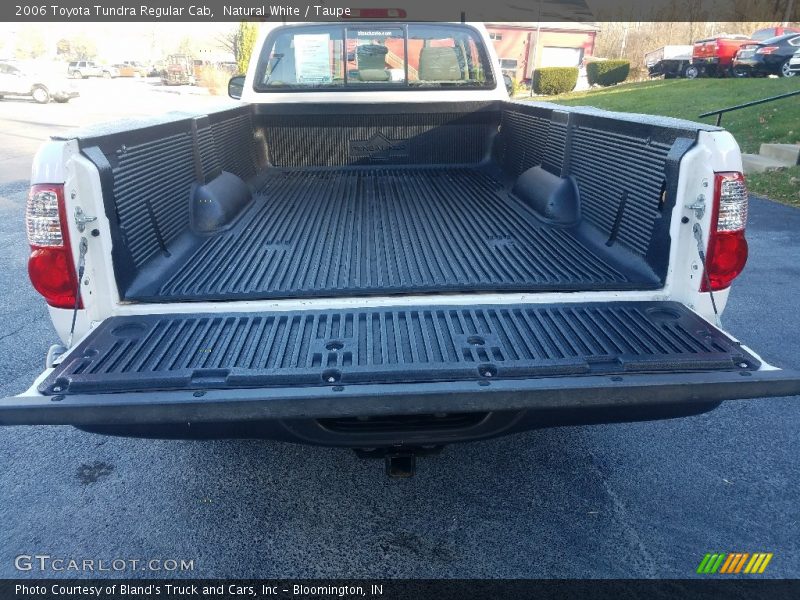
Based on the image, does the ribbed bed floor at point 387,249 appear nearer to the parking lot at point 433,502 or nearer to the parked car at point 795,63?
the parking lot at point 433,502

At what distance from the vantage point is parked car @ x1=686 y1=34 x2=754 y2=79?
2347cm

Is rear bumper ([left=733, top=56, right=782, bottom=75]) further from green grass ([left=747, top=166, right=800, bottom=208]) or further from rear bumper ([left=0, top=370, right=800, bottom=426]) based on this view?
rear bumper ([left=0, top=370, right=800, bottom=426])

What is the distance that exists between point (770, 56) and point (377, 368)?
74.1ft

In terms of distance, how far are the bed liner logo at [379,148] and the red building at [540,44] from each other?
32.9m

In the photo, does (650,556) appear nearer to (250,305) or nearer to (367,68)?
(250,305)

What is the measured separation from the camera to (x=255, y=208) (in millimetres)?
3881

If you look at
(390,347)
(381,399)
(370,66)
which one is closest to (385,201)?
(370,66)

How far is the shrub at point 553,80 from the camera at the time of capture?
91.0 ft

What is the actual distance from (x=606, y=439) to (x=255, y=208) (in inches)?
98.2

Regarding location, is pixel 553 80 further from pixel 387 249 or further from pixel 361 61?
pixel 387 249

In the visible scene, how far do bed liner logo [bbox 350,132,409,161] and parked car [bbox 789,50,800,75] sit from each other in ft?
63.6

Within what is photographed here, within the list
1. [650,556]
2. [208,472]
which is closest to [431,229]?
[208,472]

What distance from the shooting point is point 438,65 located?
5070mm

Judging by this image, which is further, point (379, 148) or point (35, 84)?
point (35, 84)
